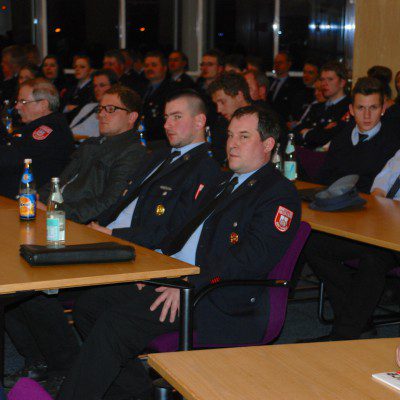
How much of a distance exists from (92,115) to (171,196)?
13.2ft

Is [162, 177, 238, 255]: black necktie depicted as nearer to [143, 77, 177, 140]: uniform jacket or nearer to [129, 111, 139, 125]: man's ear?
[129, 111, 139, 125]: man's ear

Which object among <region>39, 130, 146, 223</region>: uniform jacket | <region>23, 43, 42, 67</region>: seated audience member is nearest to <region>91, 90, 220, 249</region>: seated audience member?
<region>39, 130, 146, 223</region>: uniform jacket

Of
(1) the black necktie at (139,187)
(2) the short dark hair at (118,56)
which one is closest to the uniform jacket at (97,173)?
(1) the black necktie at (139,187)

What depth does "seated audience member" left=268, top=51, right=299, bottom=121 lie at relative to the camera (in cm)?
983

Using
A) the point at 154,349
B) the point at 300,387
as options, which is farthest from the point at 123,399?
the point at 300,387

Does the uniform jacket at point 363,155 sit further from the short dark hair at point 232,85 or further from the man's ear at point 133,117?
the man's ear at point 133,117

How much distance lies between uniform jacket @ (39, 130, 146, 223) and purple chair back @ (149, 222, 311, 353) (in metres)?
1.35

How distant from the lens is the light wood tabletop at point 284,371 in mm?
1536

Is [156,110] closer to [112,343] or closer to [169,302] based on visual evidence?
[169,302]

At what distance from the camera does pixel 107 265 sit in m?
2.64

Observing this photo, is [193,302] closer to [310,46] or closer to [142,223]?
[142,223]

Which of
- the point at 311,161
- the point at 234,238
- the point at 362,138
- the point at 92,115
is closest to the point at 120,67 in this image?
the point at 92,115

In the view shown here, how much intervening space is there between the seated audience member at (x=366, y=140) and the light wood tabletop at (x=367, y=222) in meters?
0.56

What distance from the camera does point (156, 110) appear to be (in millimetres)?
8773
